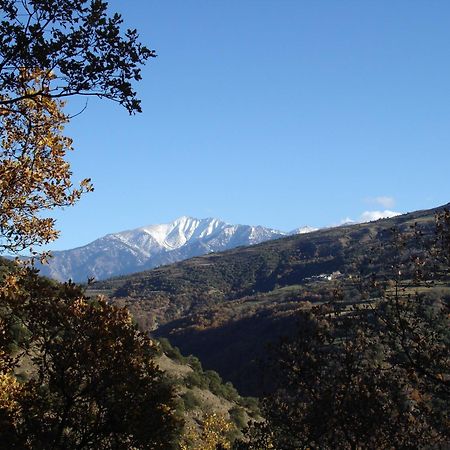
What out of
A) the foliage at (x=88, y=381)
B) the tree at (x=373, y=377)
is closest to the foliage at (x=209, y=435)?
the tree at (x=373, y=377)

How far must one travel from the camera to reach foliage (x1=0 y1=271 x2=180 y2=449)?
554 inches

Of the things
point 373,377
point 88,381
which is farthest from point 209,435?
point 88,381

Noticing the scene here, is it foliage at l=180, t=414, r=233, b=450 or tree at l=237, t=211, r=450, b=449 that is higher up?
tree at l=237, t=211, r=450, b=449

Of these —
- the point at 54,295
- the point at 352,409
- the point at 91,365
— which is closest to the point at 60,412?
the point at 91,365

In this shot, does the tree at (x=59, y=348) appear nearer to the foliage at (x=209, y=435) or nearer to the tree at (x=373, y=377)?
the tree at (x=373, y=377)

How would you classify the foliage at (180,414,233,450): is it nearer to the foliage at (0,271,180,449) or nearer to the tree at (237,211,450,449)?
the tree at (237,211,450,449)

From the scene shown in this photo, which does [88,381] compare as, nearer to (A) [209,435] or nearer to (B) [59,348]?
(B) [59,348]

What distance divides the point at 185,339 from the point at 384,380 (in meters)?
143

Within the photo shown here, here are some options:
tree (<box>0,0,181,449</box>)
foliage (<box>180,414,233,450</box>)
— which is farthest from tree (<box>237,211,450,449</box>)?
foliage (<box>180,414,233,450</box>)

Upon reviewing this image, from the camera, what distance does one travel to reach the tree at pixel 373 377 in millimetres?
15875

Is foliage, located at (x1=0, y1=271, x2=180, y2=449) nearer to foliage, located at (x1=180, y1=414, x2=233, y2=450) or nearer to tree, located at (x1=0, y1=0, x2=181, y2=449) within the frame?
tree, located at (x1=0, y1=0, x2=181, y2=449)

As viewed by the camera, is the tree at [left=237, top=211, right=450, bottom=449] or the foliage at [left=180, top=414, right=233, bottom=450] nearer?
the tree at [left=237, top=211, right=450, bottom=449]

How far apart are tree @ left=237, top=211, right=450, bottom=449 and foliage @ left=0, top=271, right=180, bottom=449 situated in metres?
4.60

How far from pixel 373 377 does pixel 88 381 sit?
8.81 m
